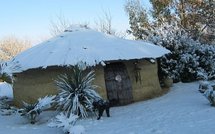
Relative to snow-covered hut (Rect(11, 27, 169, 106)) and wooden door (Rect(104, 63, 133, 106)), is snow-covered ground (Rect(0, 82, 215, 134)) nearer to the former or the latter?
wooden door (Rect(104, 63, 133, 106))

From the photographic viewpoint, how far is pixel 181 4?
1029 inches

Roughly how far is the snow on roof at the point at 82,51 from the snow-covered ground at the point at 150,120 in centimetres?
172

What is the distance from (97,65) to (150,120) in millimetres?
3886

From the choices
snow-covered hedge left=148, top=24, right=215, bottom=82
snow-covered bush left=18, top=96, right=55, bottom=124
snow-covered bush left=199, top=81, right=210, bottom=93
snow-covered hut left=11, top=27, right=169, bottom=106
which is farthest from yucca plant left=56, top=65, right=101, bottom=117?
snow-covered hedge left=148, top=24, right=215, bottom=82

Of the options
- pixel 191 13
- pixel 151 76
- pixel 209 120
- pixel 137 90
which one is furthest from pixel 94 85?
pixel 191 13

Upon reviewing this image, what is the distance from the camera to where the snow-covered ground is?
27.7 feet

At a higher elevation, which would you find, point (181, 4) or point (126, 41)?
point (181, 4)

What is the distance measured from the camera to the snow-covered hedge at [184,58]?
61.4ft

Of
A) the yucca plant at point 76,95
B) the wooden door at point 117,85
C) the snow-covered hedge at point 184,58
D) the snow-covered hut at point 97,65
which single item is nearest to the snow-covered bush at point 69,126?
the yucca plant at point 76,95

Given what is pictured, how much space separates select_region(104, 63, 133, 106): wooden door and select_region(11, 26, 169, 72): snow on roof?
78cm

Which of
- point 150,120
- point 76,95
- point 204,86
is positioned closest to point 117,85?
point 76,95

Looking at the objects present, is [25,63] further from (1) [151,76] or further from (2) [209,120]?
(2) [209,120]

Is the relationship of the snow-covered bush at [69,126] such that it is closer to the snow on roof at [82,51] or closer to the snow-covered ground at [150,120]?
the snow-covered ground at [150,120]

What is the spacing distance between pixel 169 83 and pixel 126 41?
376 cm
